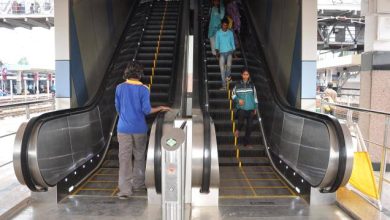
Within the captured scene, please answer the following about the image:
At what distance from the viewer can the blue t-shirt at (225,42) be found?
794 cm

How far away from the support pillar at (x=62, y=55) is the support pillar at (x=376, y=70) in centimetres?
528

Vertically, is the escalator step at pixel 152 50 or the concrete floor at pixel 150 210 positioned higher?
the escalator step at pixel 152 50

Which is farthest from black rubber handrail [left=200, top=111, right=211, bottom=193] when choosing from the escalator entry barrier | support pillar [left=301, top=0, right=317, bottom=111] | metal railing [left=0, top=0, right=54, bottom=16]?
metal railing [left=0, top=0, right=54, bottom=16]

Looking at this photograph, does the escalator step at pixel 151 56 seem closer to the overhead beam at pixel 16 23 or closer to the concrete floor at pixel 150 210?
the concrete floor at pixel 150 210

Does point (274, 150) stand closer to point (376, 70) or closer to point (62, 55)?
point (376, 70)

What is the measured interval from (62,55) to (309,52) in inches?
165

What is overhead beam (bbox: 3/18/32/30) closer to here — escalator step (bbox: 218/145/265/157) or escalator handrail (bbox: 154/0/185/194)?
escalator handrail (bbox: 154/0/185/194)

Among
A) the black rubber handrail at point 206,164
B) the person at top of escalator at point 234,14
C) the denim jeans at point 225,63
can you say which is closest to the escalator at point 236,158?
the denim jeans at point 225,63

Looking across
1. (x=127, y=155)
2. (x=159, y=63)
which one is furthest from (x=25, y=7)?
(x=127, y=155)

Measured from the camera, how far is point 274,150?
6.39 metres

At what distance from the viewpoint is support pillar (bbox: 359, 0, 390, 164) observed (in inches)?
267

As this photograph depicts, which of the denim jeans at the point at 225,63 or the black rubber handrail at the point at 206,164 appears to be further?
the denim jeans at the point at 225,63

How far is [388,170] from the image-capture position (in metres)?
6.86

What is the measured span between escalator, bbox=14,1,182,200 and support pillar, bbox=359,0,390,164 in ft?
11.4
